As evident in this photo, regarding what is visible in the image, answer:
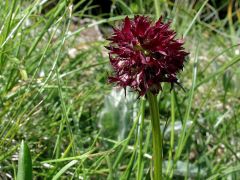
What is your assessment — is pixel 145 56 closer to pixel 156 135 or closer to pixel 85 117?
pixel 156 135

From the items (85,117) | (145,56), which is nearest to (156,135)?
(145,56)

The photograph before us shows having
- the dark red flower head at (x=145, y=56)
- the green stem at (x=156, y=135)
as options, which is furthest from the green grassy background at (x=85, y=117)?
the dark red flower head at (x=145, y=56)

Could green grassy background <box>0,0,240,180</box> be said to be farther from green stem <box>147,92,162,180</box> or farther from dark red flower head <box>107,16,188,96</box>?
dark red flower head <box>107,16,188,96</box>

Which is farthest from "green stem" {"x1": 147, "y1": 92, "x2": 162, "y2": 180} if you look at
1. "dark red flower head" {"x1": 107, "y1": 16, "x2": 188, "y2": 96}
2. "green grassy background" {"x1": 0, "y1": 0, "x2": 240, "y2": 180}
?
"green grassy background" {"x1": 0, "y1": 0, "x2": 240, "y2": 180}

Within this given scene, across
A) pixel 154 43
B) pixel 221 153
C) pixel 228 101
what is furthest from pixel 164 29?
pixel 228 101

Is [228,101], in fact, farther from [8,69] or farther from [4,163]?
[4,163]

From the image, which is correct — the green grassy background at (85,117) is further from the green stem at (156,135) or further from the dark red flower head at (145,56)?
the dark red flower head at (145,56)
